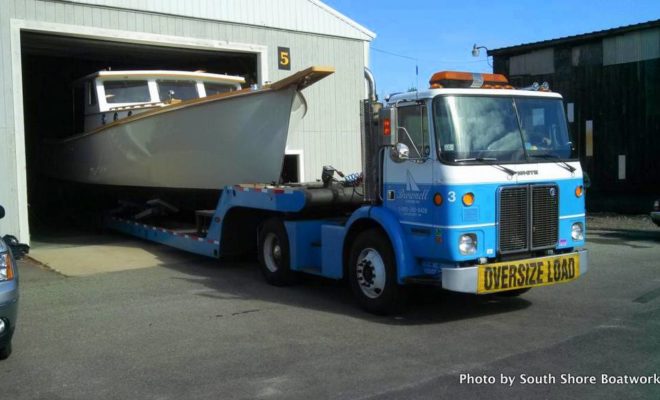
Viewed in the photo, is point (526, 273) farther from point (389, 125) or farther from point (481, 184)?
point (389, 125)

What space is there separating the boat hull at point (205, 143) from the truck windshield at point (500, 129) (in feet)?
13.4

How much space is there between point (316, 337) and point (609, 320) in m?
2.75

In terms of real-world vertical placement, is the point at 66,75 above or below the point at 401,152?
above

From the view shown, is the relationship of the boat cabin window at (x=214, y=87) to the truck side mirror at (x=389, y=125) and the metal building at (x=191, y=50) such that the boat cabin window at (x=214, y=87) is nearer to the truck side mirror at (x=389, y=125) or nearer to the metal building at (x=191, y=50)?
the metal building at (x=191, y=50)

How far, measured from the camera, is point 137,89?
13.0 meters

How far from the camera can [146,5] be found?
12344mm

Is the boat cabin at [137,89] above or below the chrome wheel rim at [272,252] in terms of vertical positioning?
above

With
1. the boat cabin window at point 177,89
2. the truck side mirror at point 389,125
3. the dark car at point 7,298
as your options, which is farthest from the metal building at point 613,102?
the dark car at point 7,298

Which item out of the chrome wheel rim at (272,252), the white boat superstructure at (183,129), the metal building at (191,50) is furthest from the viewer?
the metal building at (191,50)

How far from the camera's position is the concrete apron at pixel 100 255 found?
9.68 meters

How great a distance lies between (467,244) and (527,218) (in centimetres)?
77

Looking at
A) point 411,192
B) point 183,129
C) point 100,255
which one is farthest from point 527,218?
point 100,255

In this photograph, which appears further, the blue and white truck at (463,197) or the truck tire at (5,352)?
the blue and white truck at (463,197)

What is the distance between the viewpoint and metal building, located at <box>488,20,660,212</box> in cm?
1709
